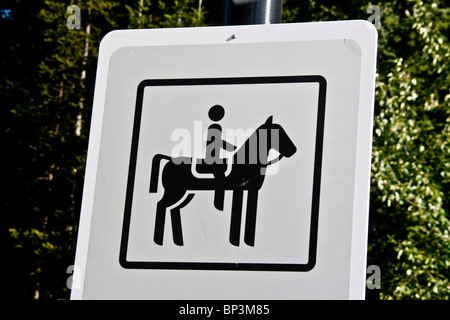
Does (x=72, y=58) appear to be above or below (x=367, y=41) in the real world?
above

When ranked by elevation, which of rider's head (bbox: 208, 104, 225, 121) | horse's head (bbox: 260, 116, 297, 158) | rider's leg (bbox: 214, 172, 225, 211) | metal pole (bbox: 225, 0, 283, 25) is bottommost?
rider's leg (bbox: 214, 172, 225, 211)

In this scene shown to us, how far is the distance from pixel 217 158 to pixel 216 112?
0.42 ft

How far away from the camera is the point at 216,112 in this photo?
5.13 feet

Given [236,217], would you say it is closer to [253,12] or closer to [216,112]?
[216,112]

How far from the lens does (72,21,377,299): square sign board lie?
4.69ft

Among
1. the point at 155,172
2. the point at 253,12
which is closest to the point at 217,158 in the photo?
the point at 155,172

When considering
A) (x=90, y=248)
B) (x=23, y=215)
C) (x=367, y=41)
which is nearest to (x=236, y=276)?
(x=90, y=248)

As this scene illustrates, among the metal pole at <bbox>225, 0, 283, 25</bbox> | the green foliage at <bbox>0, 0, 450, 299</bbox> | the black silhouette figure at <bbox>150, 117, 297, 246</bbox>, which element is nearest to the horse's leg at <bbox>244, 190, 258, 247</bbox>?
the black silhouette figure at <bbox>150, 117, 297, 246</bbox>

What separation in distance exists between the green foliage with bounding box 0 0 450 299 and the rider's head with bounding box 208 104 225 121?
5.60 m

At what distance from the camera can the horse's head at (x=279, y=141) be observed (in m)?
1.49

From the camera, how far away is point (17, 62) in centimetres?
1101

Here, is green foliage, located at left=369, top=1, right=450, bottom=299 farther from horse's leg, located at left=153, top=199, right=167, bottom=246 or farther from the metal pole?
horse's leg, located at left=153, top=199, right=167, bottom=246
